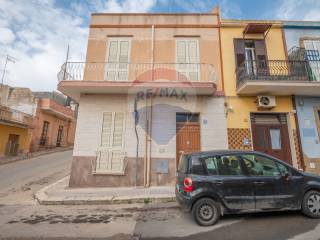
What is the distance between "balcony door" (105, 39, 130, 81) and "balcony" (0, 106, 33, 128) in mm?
12935

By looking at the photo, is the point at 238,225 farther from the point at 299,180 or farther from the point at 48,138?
the point at 48,138

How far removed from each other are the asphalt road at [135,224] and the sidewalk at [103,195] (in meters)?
0.29

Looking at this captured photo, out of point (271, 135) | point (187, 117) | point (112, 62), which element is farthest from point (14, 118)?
point (271, 135)

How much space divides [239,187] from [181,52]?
701cm

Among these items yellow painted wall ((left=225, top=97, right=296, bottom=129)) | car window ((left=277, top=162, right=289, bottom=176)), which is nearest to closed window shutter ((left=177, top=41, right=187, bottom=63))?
yellow painted wall ((left=225, top=97, right=296, bottom=129))

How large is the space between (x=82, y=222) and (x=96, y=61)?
23.3 ft

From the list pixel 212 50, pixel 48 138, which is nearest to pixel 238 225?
pixel 212 50

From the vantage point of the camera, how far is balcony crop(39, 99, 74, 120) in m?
19.8

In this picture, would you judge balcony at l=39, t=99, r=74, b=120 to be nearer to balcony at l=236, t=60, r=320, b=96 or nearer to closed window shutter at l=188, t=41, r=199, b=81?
closed window shutter at l=188, t=41, r=199, b=81

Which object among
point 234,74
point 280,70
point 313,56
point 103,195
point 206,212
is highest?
point 313,56

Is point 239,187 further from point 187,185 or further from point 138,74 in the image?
point 138,74

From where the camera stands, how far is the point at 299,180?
14.8 feet

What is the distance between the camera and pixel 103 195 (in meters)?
6.64

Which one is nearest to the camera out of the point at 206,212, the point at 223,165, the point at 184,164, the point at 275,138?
the point at 206,212
